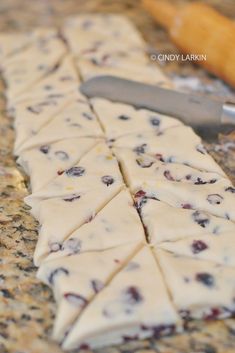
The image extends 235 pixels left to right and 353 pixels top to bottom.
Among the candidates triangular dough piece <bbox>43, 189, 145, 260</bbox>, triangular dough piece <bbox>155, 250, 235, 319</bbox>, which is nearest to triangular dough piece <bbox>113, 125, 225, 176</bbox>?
triangular dough piece <bbox>43, 189, 145, 260</bbox>

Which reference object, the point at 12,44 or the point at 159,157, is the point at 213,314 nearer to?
the point at 159,157

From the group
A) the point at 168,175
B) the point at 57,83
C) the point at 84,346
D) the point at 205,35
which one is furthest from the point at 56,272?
the point at 205,35

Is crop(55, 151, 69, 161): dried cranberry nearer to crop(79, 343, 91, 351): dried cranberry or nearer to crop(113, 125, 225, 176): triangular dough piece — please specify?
crop(113, 125, 225, 176): triangular dough piece

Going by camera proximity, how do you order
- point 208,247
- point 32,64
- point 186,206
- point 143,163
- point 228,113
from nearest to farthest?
1. point 208,247
2. point 186,206
3. point 143,163
4. point 228,113
5. point 32,64

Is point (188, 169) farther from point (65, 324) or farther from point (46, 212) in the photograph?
point (65, 324)

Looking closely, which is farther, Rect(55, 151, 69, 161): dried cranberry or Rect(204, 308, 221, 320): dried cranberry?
Rect(55, 151, 69, 161): dried cranberry
